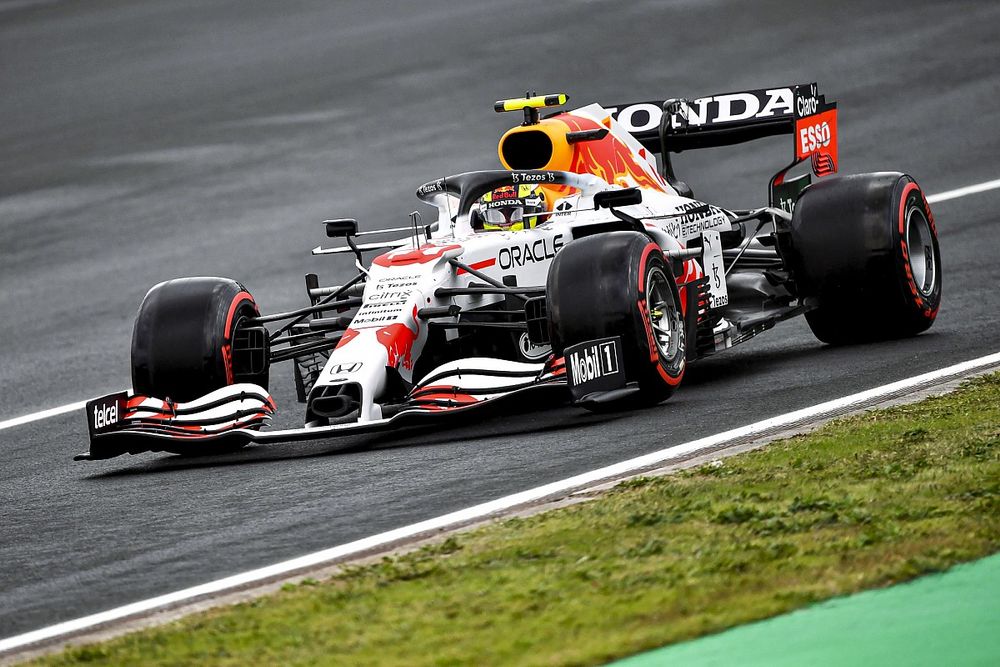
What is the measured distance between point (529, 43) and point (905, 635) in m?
22.7

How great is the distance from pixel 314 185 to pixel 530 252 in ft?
36.7

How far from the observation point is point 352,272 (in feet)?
60.1

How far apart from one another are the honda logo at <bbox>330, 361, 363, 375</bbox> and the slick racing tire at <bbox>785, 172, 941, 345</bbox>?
354 cm

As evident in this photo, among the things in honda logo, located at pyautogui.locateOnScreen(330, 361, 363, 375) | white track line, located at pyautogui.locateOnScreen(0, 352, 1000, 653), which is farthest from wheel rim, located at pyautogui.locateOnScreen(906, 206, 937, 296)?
honda logo, located at pyautogui.locateOnScreen(330, 361, 363, 375)

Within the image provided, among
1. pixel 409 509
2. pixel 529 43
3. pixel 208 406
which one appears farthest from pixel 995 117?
pixel 409 509

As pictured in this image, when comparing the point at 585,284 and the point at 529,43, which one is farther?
the point at 529,43

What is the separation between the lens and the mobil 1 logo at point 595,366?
9.45 m

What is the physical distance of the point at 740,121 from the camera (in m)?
13.2

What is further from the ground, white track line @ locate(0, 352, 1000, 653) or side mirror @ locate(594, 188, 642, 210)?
side mirror @ locate(594, 188, 642, 210)

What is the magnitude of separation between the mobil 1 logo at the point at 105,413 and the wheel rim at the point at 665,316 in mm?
3166

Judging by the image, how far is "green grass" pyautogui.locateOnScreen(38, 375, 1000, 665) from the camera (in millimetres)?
5359

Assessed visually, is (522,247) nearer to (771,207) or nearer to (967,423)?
(771,207)

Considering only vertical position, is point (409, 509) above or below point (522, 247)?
below

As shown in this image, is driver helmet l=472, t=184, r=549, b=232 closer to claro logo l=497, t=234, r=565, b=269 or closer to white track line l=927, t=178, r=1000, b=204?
claro logo l=497, t=234, r=565, b=269
